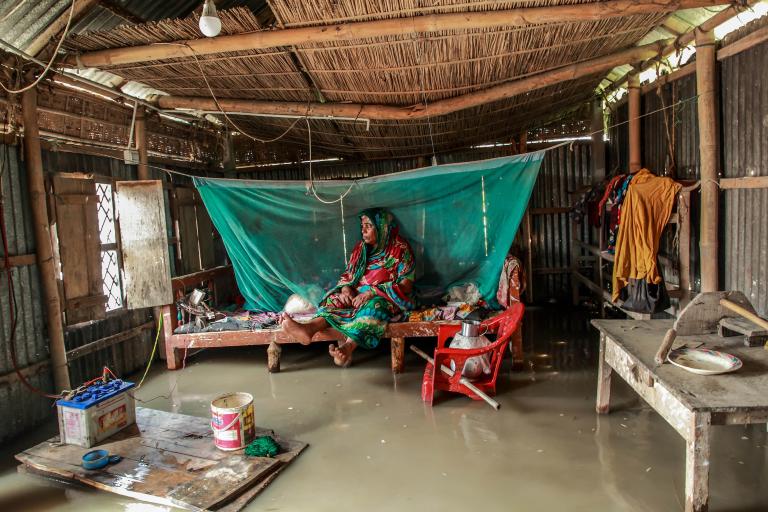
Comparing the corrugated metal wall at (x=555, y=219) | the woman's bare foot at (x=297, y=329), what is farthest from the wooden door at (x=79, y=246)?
the corrugated metal wall at (x=555, y=219)

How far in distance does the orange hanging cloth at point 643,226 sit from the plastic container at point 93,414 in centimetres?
414

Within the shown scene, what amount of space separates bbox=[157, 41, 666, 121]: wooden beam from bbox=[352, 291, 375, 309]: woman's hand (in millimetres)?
1751

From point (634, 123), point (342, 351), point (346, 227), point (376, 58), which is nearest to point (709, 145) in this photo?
point (634, 123)

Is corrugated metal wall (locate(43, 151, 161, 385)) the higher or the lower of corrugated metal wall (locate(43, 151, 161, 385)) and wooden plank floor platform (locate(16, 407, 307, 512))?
the higher

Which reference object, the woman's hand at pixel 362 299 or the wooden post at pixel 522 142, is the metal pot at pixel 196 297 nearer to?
the woman's hand at pixel 362 299

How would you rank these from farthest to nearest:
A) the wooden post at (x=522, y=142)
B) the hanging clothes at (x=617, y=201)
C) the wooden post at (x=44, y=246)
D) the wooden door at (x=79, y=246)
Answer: the wooden post at (x=522, y=142) → the hanging clothes at (x=617, y=201) → the wooden door at (x=79, y=246) → the wooden post at (x=44, y=246)

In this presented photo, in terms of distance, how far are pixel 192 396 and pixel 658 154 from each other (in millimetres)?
4931

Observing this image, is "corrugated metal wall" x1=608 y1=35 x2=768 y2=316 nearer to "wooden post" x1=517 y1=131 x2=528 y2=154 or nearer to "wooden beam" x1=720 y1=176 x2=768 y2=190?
"wooden beam" x1=720 y1=176 x2=768 y2=190

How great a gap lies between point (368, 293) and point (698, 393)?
335 centimetres

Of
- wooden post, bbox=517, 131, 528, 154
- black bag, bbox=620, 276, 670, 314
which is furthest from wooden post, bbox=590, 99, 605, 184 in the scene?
black bag, bbox=620, 276, 670, 314

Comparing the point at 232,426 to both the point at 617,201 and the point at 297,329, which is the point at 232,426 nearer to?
the point at 297,329

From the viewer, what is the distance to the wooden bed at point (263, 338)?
15.8 feet

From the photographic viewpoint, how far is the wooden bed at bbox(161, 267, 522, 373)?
4805mm

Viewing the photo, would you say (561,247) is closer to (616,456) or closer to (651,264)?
(651,264)
